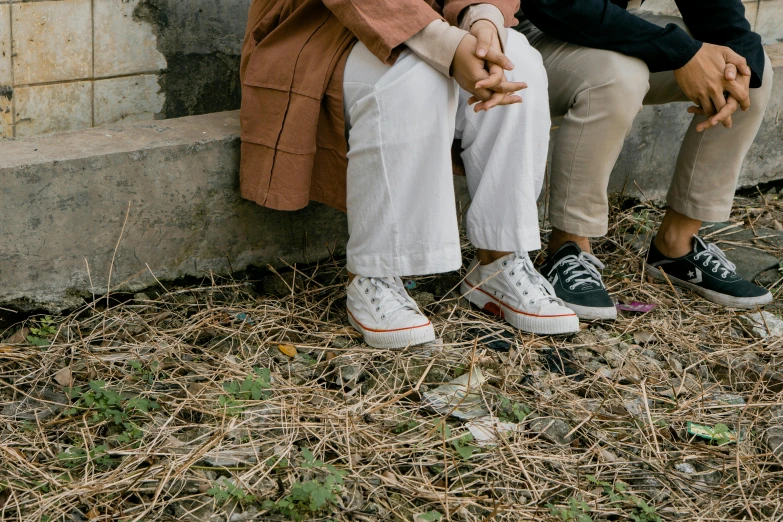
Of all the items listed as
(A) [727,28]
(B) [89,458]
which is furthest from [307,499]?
(A) [727,28]

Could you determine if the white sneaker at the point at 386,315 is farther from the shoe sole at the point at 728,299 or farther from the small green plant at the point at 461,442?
the shoe sole at the point at 728,299

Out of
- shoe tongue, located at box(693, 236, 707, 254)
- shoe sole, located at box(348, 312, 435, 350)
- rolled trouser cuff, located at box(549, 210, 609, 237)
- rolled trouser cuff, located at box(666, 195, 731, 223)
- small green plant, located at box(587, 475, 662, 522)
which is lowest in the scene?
small green plant, located at box(587, 475, 662, 522)

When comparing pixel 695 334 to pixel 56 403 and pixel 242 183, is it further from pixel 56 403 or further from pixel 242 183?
pixel 56 403

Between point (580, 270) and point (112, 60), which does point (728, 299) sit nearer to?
point (580, 270)

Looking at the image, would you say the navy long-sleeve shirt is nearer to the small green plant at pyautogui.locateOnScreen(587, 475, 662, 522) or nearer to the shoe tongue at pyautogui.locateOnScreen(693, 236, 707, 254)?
the shoe tongue at pyautogui.locateOnScreen(693, 236, 707, 254)

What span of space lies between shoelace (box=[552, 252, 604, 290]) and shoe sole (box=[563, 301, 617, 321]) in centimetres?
7

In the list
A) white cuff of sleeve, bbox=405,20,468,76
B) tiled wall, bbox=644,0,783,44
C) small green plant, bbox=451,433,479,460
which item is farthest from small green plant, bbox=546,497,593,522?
tiled wall, bbox=644,0,783,44

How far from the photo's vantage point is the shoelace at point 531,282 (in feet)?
7.88

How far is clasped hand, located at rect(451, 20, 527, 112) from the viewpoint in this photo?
2.06 m

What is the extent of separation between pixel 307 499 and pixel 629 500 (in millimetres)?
683

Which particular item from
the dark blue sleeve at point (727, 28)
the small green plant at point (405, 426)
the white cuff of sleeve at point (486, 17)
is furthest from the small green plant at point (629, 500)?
the dark blue sleeve at point (727, 28)

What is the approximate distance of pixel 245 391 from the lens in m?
2.02

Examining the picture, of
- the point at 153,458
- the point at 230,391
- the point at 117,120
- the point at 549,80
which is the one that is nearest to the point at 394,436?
the point at 230,391

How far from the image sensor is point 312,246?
2.70 metres
